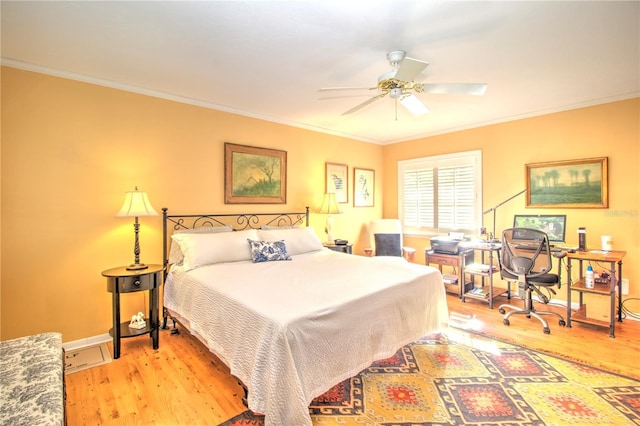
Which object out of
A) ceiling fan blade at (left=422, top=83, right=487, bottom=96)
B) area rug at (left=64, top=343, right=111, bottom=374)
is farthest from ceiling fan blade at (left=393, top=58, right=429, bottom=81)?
area rug at (left=64, top=343, right=111, bottom=374)

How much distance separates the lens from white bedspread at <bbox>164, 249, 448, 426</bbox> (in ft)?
5.56

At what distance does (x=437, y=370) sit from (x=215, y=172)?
10.3 feet

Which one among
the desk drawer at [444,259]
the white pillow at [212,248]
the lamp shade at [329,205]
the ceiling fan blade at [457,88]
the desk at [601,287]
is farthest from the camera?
the lamp shade at [329,205]

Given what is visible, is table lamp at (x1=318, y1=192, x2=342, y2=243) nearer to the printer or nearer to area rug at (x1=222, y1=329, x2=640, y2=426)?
the printer

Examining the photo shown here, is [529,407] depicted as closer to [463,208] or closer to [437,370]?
[437,370]

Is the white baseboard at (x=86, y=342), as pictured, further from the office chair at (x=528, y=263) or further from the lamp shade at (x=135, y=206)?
the office chair at (x=528, y=263)

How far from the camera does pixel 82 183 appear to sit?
2893 millimetres

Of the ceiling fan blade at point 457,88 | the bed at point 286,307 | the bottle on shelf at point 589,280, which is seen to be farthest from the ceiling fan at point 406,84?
the bottle on shelf at point 589,280

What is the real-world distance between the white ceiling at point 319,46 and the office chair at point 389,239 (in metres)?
2.33

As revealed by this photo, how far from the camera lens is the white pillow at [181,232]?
10.3ft

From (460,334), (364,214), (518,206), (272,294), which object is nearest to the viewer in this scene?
(272,294)

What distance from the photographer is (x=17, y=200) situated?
8.54 ft

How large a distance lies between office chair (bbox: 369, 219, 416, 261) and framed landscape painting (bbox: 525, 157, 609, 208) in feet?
6.32

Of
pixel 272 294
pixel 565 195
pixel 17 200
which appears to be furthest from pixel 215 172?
pixel 565 195
